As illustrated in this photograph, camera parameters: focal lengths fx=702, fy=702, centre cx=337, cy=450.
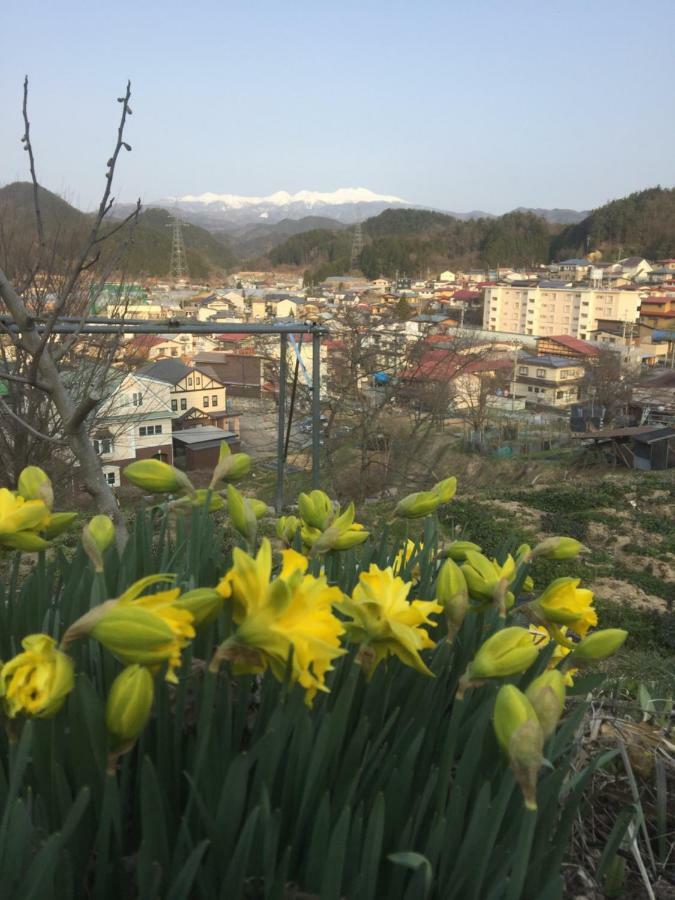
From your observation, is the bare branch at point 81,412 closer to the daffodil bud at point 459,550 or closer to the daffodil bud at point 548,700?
the daffodil bud at point 459,550

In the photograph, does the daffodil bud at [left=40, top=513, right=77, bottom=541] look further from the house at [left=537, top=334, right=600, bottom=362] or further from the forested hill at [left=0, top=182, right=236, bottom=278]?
the house at [left=537, top=334, right=600, bottom=362]

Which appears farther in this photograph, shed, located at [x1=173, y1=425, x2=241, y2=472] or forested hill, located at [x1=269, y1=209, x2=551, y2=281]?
forested hill, located at [x1=269, y1=209, x2=551, y2=281]

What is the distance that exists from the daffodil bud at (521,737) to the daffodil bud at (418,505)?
339 millimetres

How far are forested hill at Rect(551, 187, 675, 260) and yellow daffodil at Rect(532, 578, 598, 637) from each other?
6432 centimetres

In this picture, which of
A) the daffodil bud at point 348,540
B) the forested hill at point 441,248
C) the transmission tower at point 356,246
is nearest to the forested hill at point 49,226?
the daffodil bud at point 348,540

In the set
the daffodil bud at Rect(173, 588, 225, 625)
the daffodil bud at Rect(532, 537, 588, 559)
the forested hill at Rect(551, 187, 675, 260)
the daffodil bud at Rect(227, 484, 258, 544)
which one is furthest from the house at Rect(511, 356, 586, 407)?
the forested hill at Rect(551, 187, 675, 260)

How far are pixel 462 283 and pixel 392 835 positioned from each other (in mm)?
58940

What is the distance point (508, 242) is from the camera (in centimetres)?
6456

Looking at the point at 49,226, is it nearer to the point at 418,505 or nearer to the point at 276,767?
the point at 418,505

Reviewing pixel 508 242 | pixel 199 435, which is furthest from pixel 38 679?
pixel 508 242

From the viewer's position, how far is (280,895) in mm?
396

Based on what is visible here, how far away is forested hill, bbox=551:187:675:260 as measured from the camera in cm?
5755

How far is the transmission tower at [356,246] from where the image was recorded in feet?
208

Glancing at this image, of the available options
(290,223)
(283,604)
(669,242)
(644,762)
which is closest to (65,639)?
(283,604)
